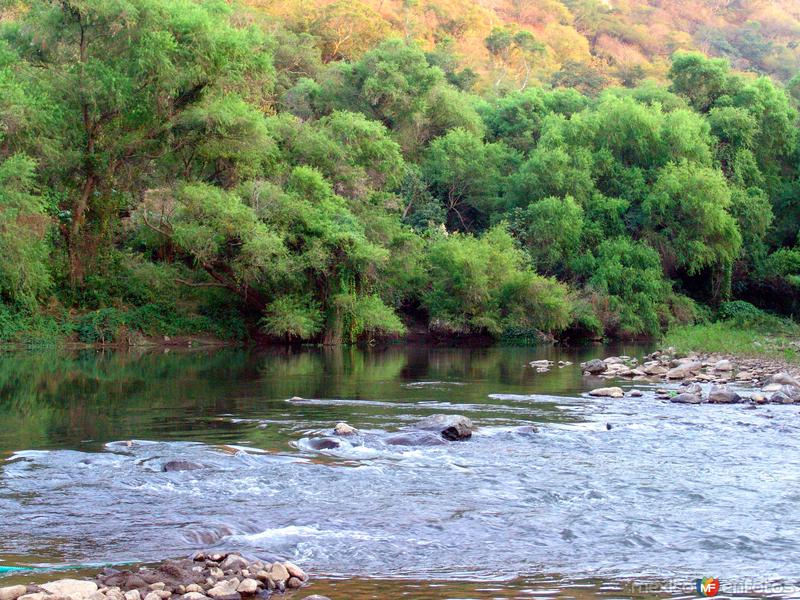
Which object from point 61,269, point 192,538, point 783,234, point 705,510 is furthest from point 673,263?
point 192,538

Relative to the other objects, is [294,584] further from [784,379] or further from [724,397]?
[784,379]

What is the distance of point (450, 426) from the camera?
13984mm

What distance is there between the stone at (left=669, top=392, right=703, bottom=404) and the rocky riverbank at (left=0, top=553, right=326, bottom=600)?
1321 cm

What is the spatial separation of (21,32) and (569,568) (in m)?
32.7

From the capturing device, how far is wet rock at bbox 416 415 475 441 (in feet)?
45.5

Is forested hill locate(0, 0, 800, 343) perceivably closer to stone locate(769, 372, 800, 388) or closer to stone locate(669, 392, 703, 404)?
stone locate(769, 372, 800, 388)

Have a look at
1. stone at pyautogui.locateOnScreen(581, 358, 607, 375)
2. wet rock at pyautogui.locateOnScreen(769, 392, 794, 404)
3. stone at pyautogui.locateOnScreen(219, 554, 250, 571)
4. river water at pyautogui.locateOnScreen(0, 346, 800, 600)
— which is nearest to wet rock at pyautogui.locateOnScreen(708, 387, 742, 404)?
wet rock at pyautogui.locateOnScreen(769, 392, 794, 404)

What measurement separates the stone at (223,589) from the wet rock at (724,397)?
46.0ft

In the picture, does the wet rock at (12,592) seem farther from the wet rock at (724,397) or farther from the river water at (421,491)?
the wet rock at (724,397)

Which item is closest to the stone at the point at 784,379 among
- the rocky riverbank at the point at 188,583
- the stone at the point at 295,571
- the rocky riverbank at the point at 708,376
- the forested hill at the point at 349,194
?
the rocky riverbank at the point at 708,376

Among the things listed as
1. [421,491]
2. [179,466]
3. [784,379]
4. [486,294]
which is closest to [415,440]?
[421,491]

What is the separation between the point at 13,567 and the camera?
715 cm

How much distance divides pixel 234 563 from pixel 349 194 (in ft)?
109

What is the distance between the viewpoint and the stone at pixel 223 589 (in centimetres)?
658
